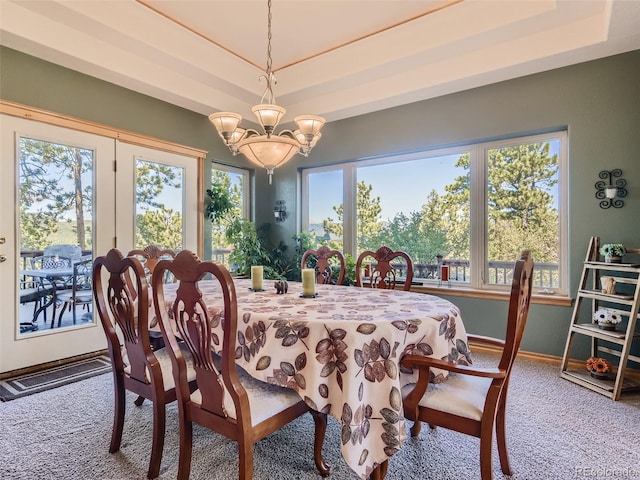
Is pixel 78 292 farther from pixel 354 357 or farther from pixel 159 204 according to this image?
pixel 354 357

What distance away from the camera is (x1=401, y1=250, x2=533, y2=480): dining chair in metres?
1.41

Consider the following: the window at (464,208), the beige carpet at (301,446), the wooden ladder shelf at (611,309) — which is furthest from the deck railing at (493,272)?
the beige carpet at (301,446)

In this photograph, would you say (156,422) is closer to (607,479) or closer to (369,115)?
(607,479)

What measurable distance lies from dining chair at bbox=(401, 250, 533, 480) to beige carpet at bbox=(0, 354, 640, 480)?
0.40 metres

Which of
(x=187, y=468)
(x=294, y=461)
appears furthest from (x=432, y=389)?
(x=187, y=468)

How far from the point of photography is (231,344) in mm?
1308

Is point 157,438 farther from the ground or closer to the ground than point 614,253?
closer to the ground

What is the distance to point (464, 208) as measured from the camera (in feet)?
12.6

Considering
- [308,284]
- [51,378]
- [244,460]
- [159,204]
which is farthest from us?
[159,204]

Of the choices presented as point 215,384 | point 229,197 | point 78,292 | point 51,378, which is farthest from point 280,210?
point 215,384

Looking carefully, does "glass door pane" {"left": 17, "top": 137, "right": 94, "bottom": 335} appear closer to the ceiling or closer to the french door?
the french door

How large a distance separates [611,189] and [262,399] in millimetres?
3268

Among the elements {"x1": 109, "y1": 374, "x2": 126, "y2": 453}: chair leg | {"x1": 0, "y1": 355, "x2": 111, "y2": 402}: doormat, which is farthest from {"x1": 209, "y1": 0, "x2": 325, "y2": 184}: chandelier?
{"x1": 0, "y1": 355, "x2": 111, "y2": 402}: doormat

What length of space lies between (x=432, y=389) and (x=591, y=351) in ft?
7.65
